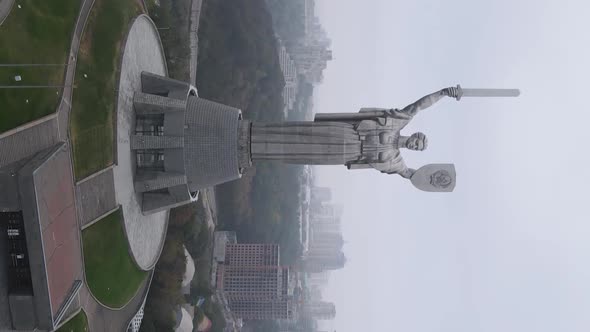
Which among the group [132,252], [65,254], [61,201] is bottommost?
[132,252]

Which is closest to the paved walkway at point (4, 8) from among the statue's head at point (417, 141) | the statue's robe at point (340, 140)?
the statue's robe at point (340, 140)

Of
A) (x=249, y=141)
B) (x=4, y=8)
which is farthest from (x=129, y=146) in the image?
(x=4, y=8)

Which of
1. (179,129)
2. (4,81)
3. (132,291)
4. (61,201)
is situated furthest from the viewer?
(132,291)

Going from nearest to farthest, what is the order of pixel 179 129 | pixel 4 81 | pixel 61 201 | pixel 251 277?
pixel 4 81
pixel 61 201
pixel 179 129
pixel 251 277

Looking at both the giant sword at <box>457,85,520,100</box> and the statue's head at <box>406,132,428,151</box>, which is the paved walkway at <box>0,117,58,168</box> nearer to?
the statue's head at <box>406,132,428,151</box>

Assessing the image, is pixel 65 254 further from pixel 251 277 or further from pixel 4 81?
pixel 251 277

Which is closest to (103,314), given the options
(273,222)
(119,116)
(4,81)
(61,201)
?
(61,201)

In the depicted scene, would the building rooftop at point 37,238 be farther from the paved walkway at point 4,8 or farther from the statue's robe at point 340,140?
the statue's robe at point 340,140
